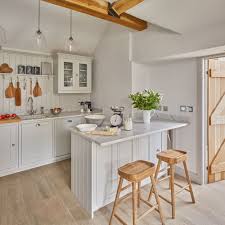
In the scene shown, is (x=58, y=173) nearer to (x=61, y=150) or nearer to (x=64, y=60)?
(x=61, y=150)

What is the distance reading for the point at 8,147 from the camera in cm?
297

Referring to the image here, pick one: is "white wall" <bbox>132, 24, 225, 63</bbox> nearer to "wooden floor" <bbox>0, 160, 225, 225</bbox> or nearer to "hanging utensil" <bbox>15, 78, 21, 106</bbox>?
"wooden floor" <bbox>0, 160, 225, 225</bbox>

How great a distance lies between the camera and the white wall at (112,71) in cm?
341

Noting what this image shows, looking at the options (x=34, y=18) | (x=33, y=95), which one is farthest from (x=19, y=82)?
(x=34, y=18)

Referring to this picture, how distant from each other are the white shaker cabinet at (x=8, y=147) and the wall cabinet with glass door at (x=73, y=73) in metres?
1.21

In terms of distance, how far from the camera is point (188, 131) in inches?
114

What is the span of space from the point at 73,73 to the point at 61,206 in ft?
8.68

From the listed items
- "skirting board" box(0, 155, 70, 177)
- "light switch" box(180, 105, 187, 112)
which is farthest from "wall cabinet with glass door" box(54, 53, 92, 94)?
"light switch" box(180, 105, 187, 112)

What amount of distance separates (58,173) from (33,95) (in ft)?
5.61

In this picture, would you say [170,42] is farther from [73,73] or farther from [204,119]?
[73,73]

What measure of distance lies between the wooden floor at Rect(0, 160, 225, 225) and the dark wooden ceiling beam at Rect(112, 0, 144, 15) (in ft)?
7.84

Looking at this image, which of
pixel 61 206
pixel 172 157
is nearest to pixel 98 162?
pixel 61 206

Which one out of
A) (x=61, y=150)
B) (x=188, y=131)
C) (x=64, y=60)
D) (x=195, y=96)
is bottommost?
(x=61, y=150)

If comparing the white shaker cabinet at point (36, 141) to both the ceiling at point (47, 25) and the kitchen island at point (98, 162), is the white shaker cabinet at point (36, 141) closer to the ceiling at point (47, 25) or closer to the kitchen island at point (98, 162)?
the kitchen island at point (98, 162)
